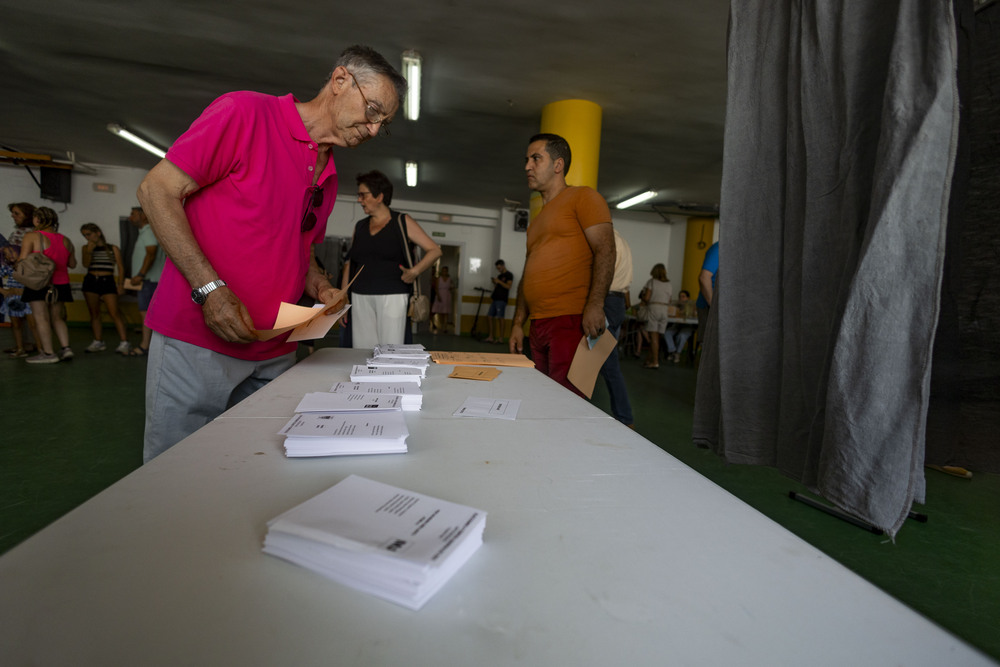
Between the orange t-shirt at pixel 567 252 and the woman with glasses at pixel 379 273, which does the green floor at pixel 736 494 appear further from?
the woman with glasses at pixel 379 273

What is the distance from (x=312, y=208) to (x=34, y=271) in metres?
4.61

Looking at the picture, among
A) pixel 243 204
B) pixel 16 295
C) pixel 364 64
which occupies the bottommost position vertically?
pixel 16 295

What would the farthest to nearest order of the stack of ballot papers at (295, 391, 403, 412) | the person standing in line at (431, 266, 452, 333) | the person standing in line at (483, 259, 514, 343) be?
1. the person standing in line at (431, 266, 452, 333)
2. the person standing in line at (483, 259, 514, 343)
3. the stack of ballot papers at (295, 391, 403, 412)

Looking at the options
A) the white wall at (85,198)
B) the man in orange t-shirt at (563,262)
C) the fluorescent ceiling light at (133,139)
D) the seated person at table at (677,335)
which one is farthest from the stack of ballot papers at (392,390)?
the white wall at (85,198)

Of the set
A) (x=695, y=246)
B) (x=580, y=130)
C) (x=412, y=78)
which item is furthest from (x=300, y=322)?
(x=695, y=246)

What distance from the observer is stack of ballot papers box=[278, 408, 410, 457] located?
0.83 m

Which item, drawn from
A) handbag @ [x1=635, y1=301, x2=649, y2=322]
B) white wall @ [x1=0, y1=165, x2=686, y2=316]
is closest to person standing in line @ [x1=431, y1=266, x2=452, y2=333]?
white wall @ [x1=0, y1=165, x2=686, y2=316]

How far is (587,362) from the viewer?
2.34 meters

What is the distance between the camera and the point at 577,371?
91.3 inches

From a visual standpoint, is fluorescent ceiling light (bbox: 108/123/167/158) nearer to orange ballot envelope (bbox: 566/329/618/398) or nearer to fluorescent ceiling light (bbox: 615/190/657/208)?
orange ballot envelope (bbox: 566/329/618/398)

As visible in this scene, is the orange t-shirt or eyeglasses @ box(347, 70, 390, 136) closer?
eyeglasses @ box(347, 70, 390, 136)

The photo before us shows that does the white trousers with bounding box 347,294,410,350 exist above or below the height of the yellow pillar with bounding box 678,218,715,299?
below

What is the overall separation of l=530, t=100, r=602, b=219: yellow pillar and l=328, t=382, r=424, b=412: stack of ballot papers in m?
4.17

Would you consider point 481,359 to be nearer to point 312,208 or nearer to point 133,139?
point 312,208
